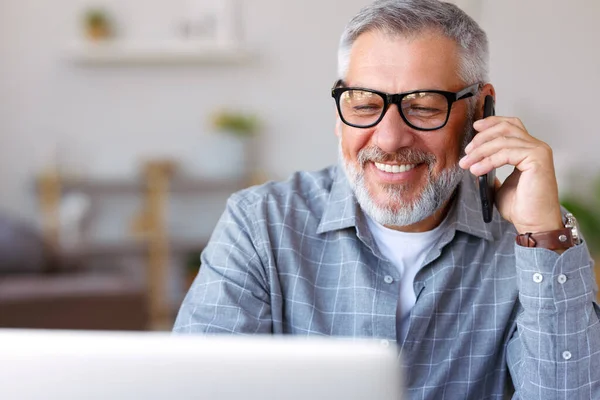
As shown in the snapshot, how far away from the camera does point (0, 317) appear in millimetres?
3029

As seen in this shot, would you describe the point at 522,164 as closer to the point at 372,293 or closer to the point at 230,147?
the point at 372,293

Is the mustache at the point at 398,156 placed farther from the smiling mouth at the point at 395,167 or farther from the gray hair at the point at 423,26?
the gray hair at the point at 423,26

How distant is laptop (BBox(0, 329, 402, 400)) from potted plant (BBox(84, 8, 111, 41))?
454 cm

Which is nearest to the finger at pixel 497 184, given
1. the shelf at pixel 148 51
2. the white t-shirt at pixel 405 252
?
the white t-shirt at pixel 405 252

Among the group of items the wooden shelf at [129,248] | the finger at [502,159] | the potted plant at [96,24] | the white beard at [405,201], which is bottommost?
the wooden shelf at [129,248]

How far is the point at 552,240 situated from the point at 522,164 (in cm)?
13

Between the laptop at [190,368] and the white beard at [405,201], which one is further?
the white beard at [405,201]

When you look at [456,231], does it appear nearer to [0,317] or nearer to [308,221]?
[308,221]

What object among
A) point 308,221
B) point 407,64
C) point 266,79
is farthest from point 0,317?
point 266,79

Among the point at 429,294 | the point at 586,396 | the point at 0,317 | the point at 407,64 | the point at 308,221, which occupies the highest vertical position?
the point at 407,64

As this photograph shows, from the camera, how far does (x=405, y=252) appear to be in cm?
142

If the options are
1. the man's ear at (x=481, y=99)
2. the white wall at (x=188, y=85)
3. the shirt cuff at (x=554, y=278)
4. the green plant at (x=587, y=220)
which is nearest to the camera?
the shirt cuff at (x=554, y=278)

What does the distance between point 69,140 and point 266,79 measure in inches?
50.1

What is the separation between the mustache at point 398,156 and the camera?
1342mm
